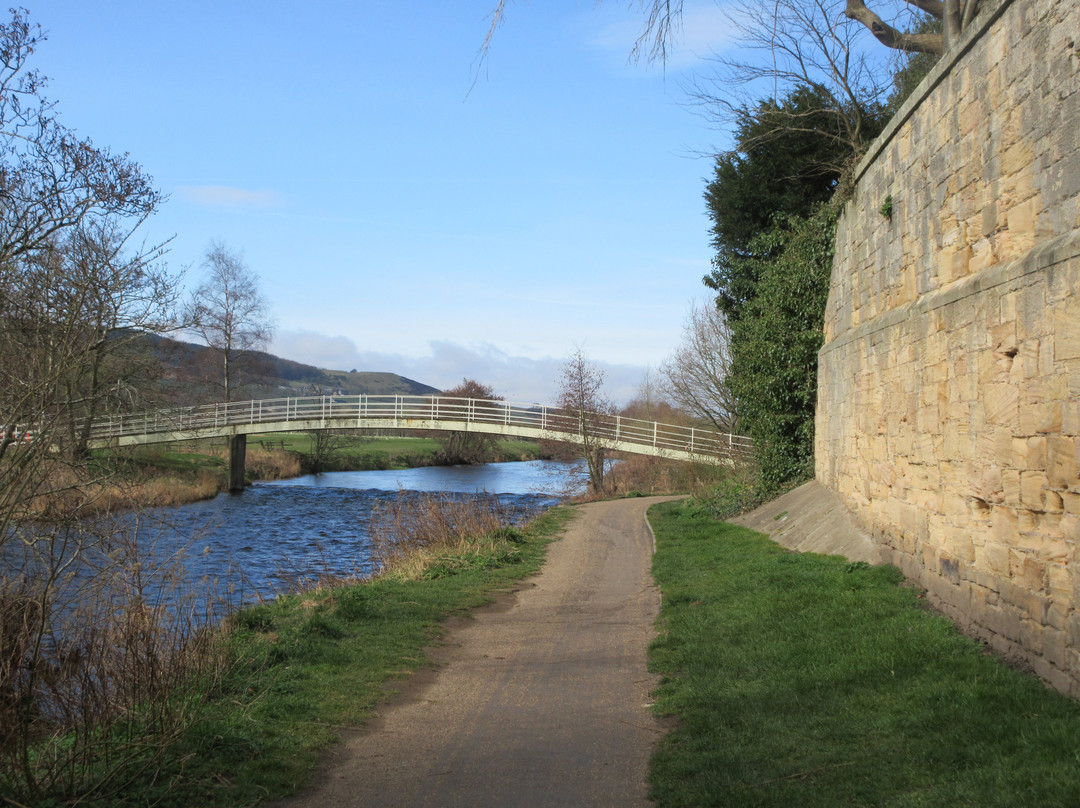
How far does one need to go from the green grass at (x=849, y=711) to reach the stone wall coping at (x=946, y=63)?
4680 millimetres

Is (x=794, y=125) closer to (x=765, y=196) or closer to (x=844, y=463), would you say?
(x=765, y=196)

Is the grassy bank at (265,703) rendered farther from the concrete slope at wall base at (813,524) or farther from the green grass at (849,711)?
the concrete slope at wall base at (813,524)

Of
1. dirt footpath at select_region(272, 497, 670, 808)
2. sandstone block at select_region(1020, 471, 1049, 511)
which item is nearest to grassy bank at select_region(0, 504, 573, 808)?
dirt footpath at select_region(272, 497, 670, 808)

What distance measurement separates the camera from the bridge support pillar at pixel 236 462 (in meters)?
36.6

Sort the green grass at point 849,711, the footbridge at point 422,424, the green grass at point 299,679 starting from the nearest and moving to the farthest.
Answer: the green grass at point 849,711
the green grass at point 299,679
the footbridge at point 422,424

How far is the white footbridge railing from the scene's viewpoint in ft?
102

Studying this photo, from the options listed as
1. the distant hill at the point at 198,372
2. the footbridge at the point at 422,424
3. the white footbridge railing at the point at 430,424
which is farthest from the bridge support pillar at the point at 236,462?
the distant hill at the point at 198,372

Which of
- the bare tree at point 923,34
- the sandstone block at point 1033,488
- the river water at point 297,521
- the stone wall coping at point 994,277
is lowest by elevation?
the river water at point 297,521

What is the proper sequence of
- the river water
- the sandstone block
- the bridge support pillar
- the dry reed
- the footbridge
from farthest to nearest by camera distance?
the bridge support pillar, the footbridge, the dry reed, the river water, the sandstone block

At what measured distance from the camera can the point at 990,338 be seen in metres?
6.36

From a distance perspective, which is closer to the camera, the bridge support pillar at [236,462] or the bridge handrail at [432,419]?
the bridge handrail at [432,419]

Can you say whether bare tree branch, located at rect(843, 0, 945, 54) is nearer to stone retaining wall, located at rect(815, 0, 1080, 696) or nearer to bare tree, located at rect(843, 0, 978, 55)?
bare tree, located at rect(843, 0, 978, 55)

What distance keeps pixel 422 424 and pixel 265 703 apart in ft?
98.8

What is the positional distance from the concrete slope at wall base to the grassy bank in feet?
14.3
